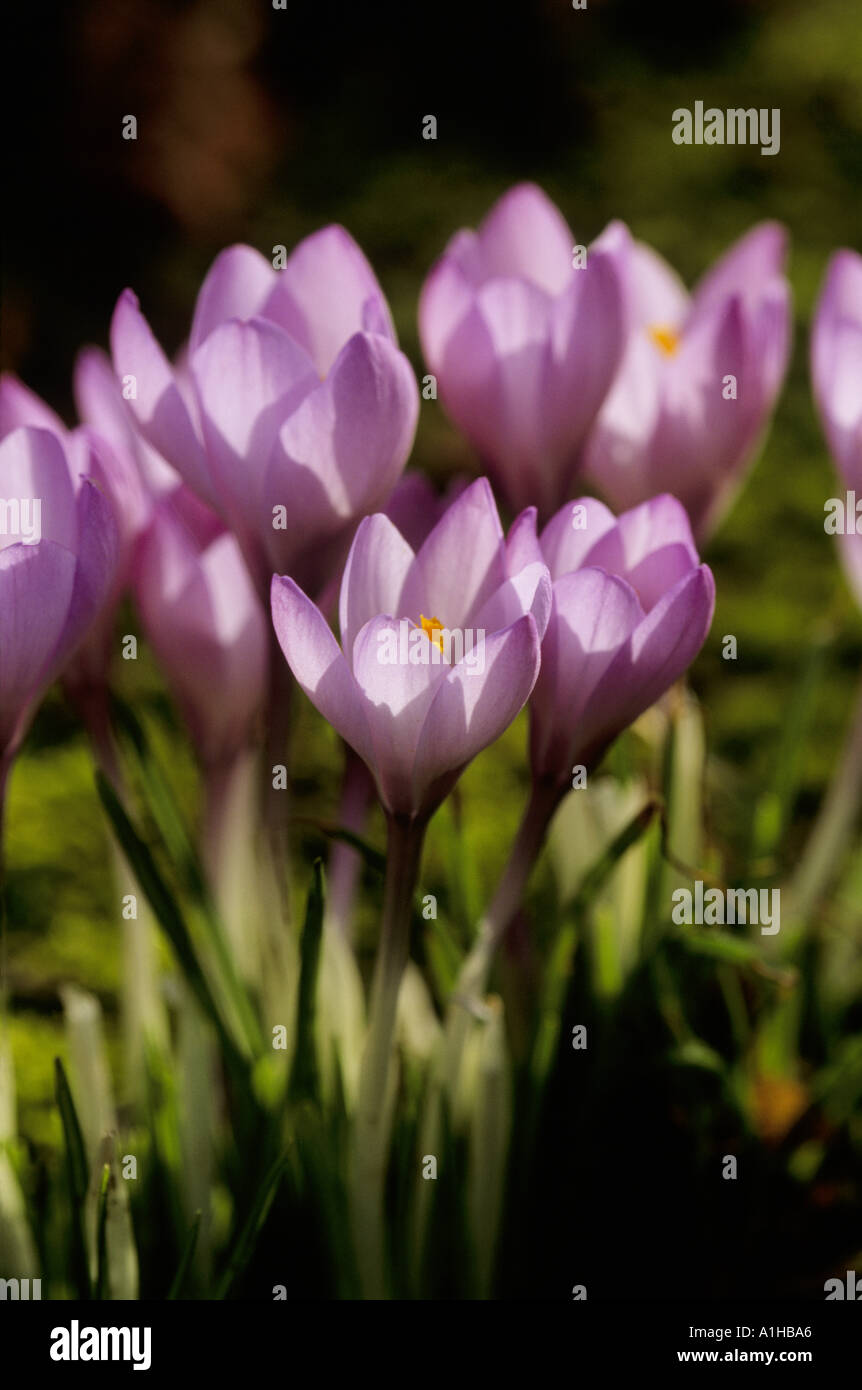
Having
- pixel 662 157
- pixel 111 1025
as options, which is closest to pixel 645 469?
pixel 111 1025

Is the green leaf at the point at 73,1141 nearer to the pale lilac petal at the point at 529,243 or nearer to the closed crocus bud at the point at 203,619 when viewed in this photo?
the closed crocus bud at the point at 203,619

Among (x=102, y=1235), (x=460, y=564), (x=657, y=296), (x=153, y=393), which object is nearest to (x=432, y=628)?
(x=460, y=564)

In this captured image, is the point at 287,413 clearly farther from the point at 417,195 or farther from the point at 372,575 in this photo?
the point at 417,195

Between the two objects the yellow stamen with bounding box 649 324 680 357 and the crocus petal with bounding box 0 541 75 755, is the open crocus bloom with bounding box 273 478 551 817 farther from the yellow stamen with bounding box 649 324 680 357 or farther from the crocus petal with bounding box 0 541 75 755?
the yellow stamen with bounding box 649 324 680 357

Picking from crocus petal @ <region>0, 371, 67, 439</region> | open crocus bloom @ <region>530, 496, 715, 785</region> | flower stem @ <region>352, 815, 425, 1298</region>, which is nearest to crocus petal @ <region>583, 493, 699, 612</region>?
open crocus bloom @ <region>530, 496, 715, 785</region>

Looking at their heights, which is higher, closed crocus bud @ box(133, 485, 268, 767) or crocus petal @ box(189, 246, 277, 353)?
crocus petal @ box(189, 246, 277, 353)

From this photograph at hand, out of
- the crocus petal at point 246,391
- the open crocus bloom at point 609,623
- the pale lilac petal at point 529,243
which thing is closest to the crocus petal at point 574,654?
the open crocus bloom at point 609,623
